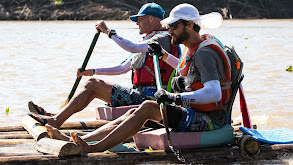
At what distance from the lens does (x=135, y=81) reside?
21.3ft

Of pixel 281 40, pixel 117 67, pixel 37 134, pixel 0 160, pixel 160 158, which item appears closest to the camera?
pixel 0 160

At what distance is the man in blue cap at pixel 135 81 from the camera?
620 cm

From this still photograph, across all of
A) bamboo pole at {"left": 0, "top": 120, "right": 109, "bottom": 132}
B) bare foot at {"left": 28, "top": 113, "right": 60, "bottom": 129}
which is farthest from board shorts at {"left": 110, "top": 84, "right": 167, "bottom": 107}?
bare foot at {"left": 28, "top": 113, "right": 60, "bottom": 129}

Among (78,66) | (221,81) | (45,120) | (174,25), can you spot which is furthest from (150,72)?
(78,66)

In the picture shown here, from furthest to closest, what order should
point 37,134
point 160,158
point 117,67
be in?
1. point 117,67
2. point 37,134
3. point 160,158

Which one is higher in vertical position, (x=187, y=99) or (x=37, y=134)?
(x=187, y=99)

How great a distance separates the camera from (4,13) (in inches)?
1690

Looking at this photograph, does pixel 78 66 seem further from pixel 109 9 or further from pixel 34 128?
Result: pixel 109 9

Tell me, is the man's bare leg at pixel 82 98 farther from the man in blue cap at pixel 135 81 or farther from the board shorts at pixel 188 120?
the board shorts at pixel 188 120

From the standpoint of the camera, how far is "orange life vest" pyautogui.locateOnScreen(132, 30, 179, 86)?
630 cm

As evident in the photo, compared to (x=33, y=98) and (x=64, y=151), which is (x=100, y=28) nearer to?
(x=64, y=151)

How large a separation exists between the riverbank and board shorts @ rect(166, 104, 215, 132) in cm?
3709

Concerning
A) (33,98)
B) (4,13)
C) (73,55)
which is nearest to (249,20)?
(4,13)

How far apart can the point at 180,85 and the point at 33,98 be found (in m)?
6.48
